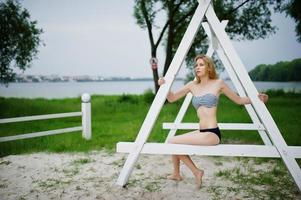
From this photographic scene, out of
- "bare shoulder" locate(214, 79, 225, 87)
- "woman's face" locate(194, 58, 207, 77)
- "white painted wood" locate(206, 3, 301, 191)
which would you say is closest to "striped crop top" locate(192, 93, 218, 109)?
"bare shoulder" locate(214, 79, 225, 87)

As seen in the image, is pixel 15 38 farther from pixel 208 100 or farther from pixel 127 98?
pixel 208 100

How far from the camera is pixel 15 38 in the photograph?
12.2 metres

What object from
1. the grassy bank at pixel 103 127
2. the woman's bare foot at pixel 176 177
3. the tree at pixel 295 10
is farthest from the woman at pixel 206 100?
the tree at pixel 295 10

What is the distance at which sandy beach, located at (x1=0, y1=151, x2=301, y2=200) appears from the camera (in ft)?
12.4

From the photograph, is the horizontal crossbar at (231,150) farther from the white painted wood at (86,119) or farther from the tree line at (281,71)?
the tree line at (281,71)

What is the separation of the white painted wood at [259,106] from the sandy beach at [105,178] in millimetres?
570

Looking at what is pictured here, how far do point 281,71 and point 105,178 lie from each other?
13.5 metres

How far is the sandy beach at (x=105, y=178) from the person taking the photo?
378 cm

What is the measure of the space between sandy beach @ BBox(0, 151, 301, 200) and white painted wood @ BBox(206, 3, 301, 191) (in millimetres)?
570

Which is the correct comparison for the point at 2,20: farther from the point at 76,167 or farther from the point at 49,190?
the point at 49,190

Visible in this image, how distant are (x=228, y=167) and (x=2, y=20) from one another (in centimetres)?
1012

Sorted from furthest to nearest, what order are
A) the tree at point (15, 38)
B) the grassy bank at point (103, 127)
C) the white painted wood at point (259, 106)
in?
the tree at point (15, 38) < the grassy bank at point (103, 127) < the white painted wood at point (259, 106)

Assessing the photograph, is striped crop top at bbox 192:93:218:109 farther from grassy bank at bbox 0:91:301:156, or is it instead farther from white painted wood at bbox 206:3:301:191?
grassy bank at bbox 0:91:301:156

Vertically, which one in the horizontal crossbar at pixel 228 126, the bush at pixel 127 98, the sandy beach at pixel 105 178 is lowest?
the sandy beach at pixel 105 178
